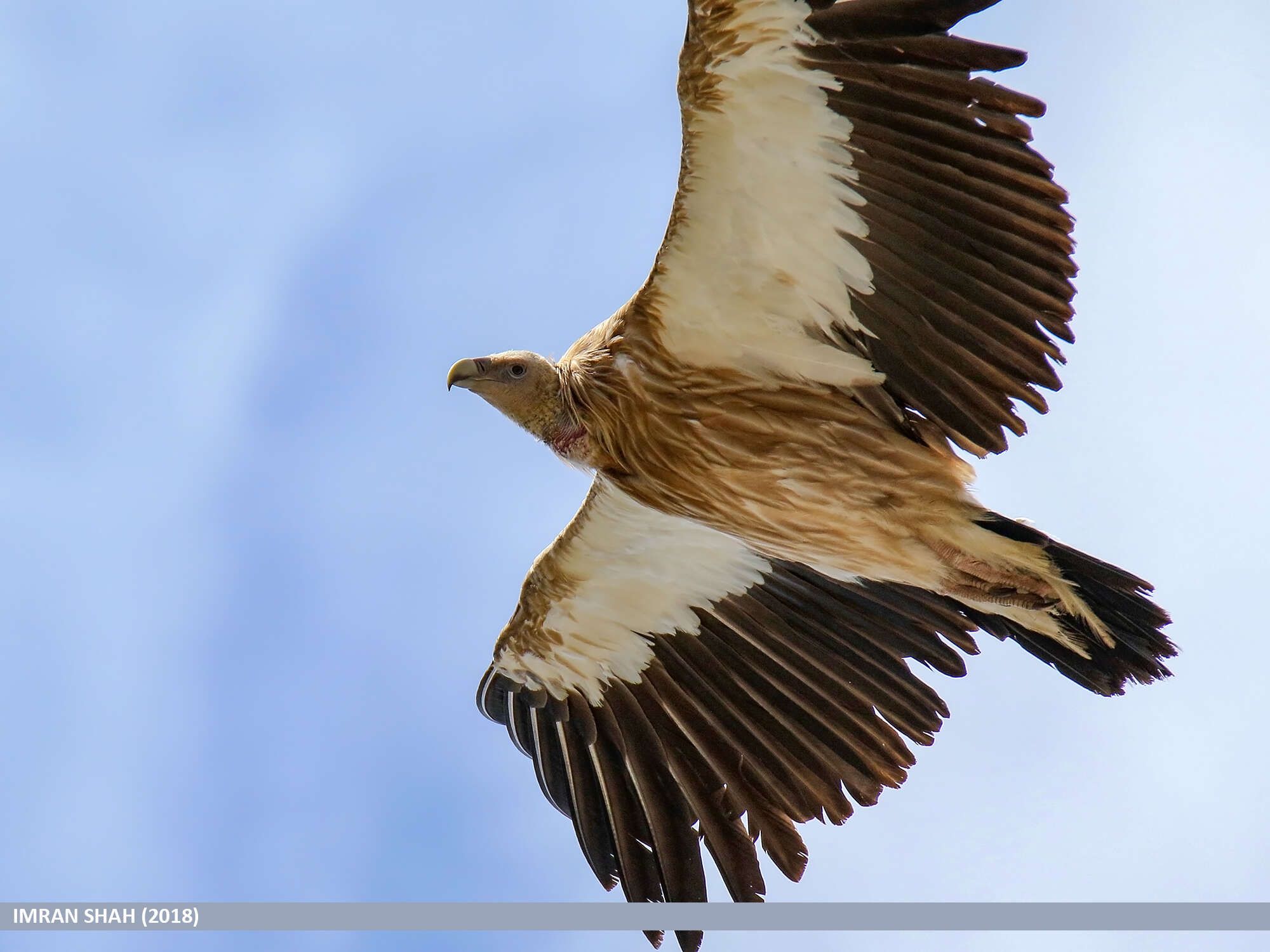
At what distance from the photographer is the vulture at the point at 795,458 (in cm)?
615

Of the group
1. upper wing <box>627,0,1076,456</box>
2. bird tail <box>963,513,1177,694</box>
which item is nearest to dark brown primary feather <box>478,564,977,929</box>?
bird tail <box>963,513,1177,694</box>

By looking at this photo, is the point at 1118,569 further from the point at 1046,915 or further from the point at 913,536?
the point at 1046,915

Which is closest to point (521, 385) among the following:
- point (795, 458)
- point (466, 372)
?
point (466, 372)

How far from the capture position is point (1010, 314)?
21.1ft

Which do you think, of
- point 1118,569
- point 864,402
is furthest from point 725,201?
point 1118,569

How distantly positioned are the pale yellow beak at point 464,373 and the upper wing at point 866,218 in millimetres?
884

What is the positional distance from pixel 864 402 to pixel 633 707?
7.78ft

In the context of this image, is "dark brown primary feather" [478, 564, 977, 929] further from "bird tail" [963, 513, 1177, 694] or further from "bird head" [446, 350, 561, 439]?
"bird head" [446, 350, 561, 439]

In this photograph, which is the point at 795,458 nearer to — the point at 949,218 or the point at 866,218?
the point at 866,218

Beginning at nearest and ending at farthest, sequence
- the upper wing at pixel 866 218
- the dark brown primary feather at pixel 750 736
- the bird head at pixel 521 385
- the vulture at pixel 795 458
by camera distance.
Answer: the upper wing at pixel 866 218, the vulture at pixel 795 458, the bird head at pixel 521 385, the dark brown primary feather at pixel 750 736

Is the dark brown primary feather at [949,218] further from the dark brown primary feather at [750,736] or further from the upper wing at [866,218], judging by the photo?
the dark brown primary feather at [750,736]

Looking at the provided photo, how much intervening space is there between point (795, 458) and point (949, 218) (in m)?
1.55

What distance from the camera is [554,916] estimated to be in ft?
20.2

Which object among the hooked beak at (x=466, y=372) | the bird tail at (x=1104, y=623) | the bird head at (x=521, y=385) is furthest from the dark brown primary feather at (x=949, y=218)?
the hooked beak at (x=466, y=372)
